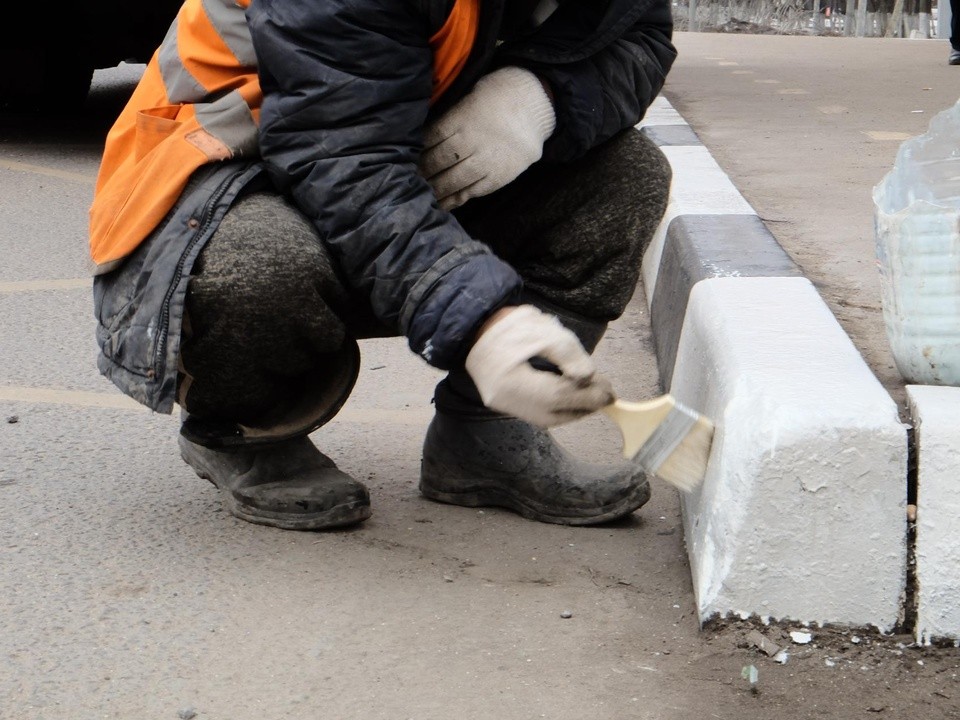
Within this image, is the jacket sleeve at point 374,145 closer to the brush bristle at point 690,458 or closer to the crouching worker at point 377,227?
the crouching worker at point 377,227

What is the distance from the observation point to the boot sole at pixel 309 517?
7.41 ft

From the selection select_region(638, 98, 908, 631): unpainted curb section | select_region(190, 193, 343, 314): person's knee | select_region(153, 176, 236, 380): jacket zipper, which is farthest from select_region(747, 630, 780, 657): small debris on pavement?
select_region(153, 176, 236, 380): jacket zipper

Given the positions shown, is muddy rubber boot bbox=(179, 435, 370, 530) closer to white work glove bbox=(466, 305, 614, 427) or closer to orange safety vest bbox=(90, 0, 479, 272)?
orange safety vest bbox=(90, 0, 479, 272)

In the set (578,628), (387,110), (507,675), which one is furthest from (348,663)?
(387,110)

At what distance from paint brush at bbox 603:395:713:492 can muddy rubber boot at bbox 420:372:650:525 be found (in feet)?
1.10

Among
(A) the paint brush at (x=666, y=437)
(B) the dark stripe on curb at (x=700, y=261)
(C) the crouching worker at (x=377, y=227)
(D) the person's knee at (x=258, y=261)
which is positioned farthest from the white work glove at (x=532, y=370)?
(B) the dark stripe on curb at (x=700, y=261)

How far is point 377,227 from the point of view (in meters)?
1.84

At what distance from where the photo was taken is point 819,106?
6824 millimetres

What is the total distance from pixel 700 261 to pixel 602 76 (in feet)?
2.51

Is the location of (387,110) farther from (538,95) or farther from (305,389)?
(305,389)

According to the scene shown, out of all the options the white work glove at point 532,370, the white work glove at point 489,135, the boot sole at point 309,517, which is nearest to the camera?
the white work glove at point 532,370

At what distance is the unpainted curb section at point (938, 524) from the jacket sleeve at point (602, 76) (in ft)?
2.38

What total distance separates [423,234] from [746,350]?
1.90 ft

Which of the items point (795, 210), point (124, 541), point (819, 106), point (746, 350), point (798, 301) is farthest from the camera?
point (819, 106)
